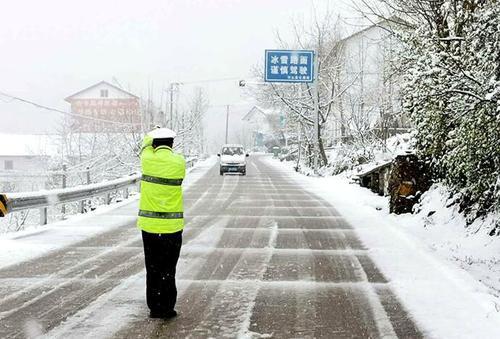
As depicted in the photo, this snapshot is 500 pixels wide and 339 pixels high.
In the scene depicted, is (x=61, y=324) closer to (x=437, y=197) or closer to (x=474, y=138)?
(x=474, y=138)

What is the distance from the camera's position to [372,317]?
5160mm

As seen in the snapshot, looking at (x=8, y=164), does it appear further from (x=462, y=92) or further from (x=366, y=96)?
(x=462, y=92)

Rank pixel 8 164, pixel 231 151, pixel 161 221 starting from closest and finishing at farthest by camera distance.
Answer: pixel 161 221 → pixel 231 151 → pixel 8 164

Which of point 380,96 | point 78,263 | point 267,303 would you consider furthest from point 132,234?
point 380,96

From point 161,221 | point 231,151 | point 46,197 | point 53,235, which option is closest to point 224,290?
point 161,221

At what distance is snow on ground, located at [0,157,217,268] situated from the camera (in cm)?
841

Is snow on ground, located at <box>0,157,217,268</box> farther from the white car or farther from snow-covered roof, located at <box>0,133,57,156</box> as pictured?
snow-covered roof, located at <box>0,133,57,156</box>

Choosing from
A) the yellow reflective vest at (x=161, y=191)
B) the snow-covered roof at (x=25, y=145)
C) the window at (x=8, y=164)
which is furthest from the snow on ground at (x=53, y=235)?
the window at (x=8, y=164)

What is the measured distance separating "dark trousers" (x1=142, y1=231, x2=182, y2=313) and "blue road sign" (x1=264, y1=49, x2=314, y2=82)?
2728 cm

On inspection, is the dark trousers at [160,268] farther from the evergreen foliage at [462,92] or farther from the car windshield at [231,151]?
the car windshield at [231,151]

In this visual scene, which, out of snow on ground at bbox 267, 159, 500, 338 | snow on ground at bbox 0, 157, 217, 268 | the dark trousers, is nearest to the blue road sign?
snow on ground at bbox 267, 159, 500, 338

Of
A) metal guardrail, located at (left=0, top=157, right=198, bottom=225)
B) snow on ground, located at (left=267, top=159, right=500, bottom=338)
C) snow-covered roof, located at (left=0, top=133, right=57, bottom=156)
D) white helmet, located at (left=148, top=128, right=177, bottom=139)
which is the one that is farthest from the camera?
snow-covered roof, located at (left=0, top=133, right=57, bottom=156)

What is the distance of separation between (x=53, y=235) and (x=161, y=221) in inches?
234

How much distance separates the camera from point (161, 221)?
519 centimetres
